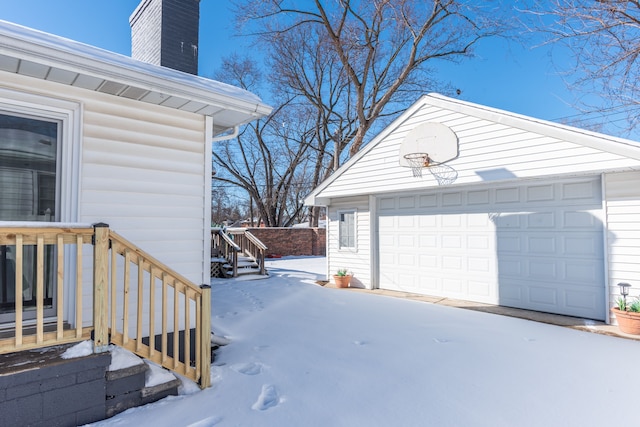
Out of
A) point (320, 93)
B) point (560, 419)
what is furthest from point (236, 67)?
point (560, 419)

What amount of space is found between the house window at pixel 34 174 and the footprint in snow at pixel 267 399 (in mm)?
1893

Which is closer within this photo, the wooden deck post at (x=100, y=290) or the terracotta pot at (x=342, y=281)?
the wooden deck post at (x=100, y=290)

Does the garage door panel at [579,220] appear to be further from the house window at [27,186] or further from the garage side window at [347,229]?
the house window at [27,186]

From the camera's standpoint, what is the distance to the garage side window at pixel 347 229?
858cm

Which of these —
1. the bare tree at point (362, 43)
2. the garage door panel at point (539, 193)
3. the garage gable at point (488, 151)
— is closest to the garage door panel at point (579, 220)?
the garage door panel at point (539, 193)

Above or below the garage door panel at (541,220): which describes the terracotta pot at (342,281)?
below

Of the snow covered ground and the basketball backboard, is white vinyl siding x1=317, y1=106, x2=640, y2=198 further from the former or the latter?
the snow covered ground

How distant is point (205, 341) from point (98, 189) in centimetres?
168

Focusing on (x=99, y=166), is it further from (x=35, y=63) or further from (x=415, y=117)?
(x=415, y=117)

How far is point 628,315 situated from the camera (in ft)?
14.8

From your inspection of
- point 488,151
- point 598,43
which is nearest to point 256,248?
point 488,151

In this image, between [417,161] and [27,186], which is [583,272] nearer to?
[417,161]

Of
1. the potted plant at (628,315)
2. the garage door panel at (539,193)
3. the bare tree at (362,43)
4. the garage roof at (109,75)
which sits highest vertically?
the bare tree at (362,43)

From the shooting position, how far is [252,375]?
10.4ft
